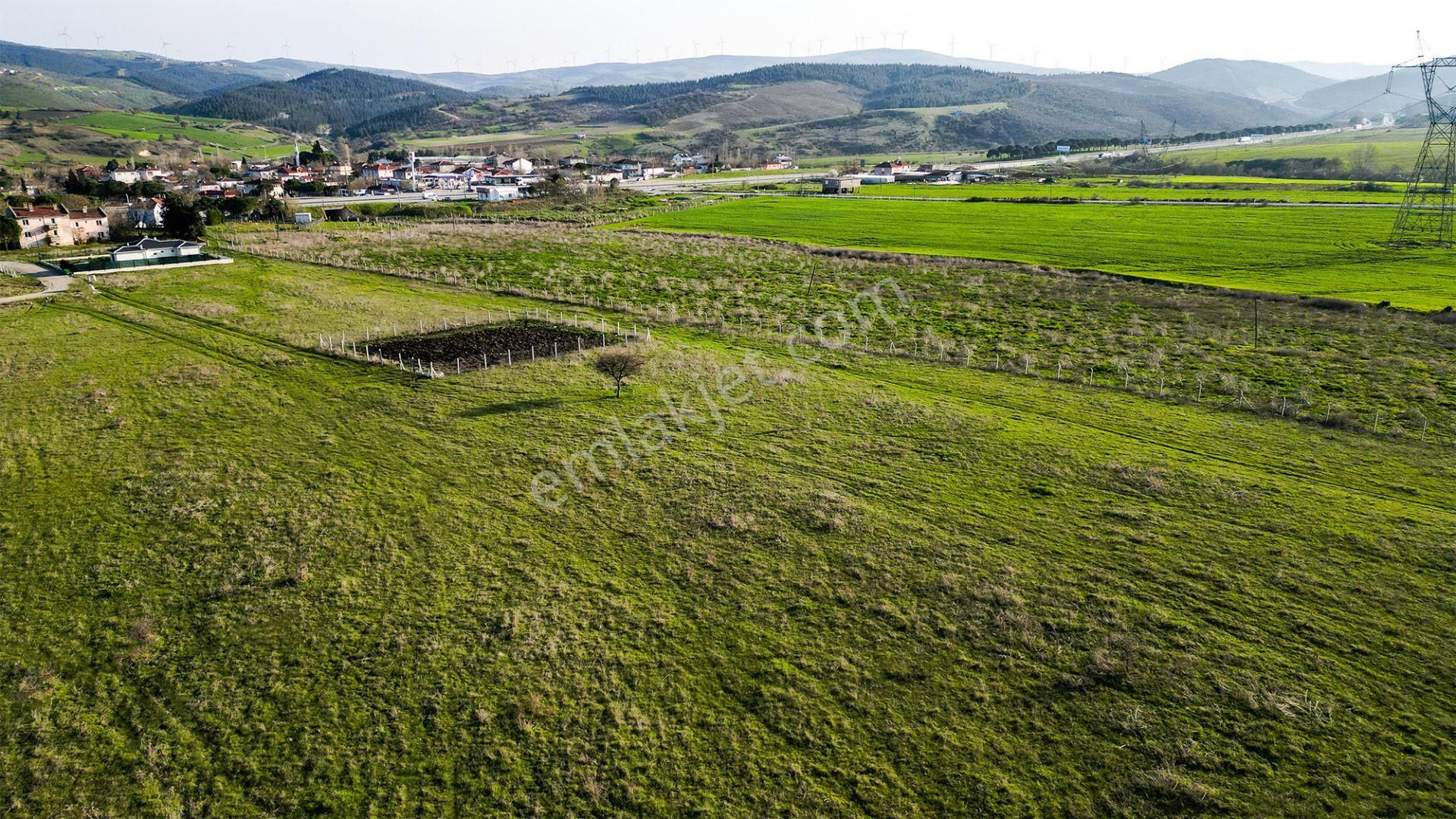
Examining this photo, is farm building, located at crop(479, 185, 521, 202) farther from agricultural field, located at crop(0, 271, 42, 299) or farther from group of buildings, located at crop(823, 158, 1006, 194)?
agricultural field, located at crop(0, 271, 42, 299)

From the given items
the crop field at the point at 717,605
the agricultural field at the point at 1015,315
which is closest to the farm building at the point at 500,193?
the agricultural field at the point at 1015,315

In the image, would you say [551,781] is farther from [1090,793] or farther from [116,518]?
[116,518]

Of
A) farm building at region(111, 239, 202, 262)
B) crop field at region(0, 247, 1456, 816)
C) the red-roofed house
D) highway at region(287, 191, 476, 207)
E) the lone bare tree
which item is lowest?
crop field at region(0, 247, 1456, 816)

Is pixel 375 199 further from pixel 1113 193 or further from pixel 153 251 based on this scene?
pixel 1113 193

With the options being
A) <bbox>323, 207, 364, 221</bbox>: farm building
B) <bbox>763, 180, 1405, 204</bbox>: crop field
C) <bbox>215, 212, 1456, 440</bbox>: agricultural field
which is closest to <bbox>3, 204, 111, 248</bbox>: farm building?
<bbox>215, 212, 1456, 440</bbox>: agricultural field

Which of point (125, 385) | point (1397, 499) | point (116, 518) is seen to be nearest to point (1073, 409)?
point (1397, 499)

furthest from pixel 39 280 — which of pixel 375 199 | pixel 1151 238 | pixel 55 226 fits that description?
pixel 1151 238

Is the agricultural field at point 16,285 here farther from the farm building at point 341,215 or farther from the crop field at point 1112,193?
the crop field at point 1112,193
